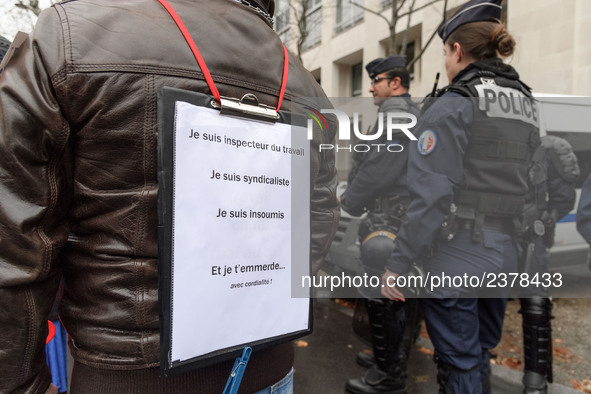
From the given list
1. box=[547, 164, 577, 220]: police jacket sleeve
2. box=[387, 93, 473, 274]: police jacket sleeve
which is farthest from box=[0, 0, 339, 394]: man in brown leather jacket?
box=[547, 164, 577, 220]: police jacket sleeve

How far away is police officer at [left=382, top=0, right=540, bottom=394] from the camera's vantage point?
218 cm

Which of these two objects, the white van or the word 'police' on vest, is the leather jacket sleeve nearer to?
the word 'police' on vest

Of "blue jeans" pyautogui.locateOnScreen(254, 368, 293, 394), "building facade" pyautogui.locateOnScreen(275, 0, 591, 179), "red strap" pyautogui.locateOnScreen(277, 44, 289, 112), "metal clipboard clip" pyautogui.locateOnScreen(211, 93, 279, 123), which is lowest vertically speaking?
"blue jeans" pyautogui.locateOnScreen(254, 368, 293, 394)

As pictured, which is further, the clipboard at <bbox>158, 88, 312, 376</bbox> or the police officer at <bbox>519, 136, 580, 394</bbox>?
the police officer at <bbox>519, 136, 580, 394</bbox>

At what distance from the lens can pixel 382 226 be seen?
3.07 metres

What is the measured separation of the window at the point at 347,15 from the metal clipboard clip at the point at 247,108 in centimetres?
1449

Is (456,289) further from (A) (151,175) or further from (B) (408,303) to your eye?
(A) (151,175)

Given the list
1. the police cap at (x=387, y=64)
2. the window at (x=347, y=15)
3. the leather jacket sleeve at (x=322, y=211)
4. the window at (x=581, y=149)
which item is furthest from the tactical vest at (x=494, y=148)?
the window at (x=347, y=15)

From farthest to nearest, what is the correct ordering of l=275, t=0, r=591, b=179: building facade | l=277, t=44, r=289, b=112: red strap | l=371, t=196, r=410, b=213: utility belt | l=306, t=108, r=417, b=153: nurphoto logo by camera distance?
l=275, t=0, r=591, b=179: building facade < l=371, t=196, r=410, b=213: utility belt < l=306, t=108, r=417, b=153: nurphoto logo < l=277, t=44, r=289, b=112: red strap

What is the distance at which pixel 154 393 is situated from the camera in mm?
1043

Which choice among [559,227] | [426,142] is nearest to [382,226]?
[426,142]

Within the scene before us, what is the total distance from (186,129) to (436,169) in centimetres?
155

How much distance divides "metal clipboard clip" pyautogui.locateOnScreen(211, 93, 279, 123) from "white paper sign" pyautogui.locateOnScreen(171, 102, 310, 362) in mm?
18

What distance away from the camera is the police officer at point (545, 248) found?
2.79 metres
